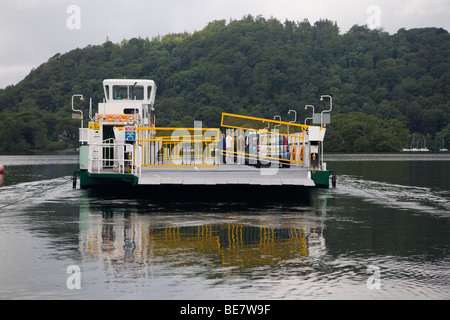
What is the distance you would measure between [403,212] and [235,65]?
602 ft

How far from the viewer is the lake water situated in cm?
864

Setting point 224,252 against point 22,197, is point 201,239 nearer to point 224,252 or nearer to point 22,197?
point 224,252

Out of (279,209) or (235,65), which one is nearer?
(279,209)

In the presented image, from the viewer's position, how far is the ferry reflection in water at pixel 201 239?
10523 millimetres

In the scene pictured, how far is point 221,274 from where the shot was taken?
9516 mm

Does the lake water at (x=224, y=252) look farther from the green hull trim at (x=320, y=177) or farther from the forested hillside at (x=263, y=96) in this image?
the forested hillside at (x=263, y=96)

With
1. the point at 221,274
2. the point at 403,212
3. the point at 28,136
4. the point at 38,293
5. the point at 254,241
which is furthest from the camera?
the point at 28,136

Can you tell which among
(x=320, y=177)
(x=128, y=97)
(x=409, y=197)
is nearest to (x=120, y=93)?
(x=128, y=97)

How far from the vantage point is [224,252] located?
37.4 feet

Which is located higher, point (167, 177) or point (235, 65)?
point (235, 65)

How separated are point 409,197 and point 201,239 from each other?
48.5 ft

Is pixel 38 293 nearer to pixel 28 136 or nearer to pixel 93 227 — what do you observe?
pixel 93 227
